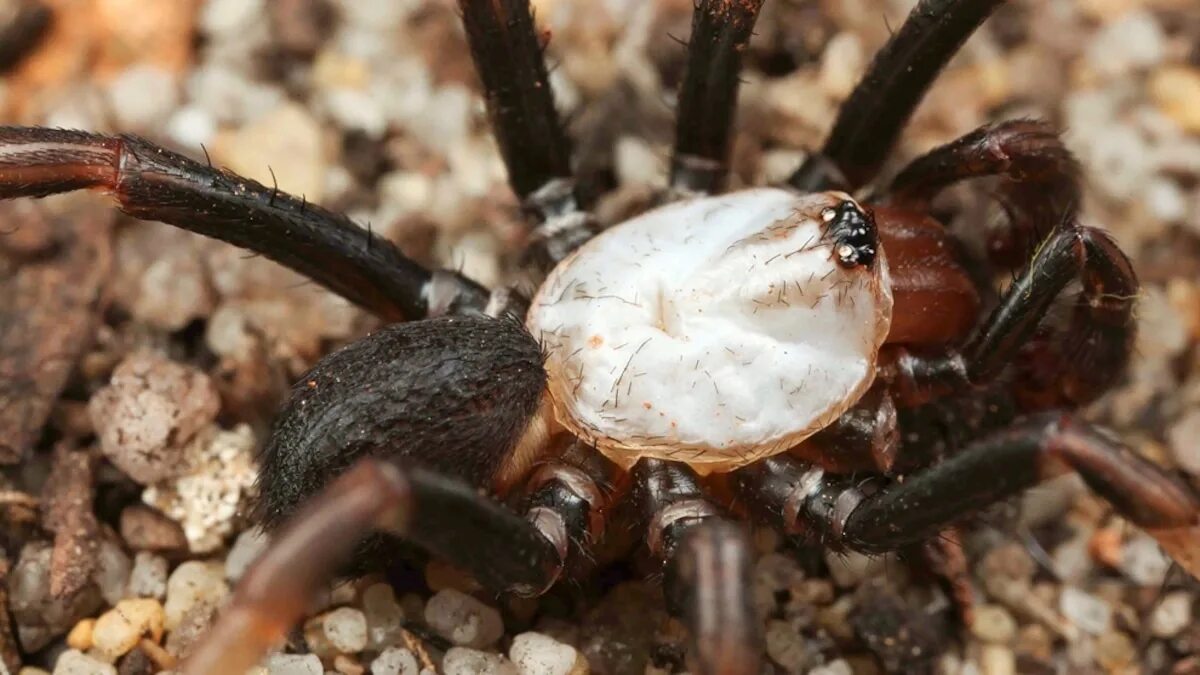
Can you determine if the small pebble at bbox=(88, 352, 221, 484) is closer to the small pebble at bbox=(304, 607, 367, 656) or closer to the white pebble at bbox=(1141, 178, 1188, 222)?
the small pebble at bbox=(304, 607, 367, 656)

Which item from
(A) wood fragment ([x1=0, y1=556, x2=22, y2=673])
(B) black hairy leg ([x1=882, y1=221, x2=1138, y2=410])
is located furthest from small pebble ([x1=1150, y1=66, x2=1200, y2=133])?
(A) wood fragment ([x1=0, y1=556, x2=22, y2=673])

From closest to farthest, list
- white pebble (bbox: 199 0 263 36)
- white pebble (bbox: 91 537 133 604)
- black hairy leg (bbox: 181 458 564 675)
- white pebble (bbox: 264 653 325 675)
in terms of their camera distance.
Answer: black hairy leg (bbox: 181 458 564 675)
white pebble (bbox: 264 653 325 675)
white pebble (bbox: 91 537 133 604)
white pebble (bbox: 199 0 263 36)

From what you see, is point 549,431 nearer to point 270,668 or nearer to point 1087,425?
point 270,668

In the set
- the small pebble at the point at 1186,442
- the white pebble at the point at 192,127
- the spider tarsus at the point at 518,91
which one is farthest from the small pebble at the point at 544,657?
the white pebble at the point at 192,127

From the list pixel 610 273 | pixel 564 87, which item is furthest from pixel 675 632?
pixel 564 87

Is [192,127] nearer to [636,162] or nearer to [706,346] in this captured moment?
[636,162]

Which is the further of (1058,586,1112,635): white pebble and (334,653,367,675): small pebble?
(1058,586,1112,635): white pebble
